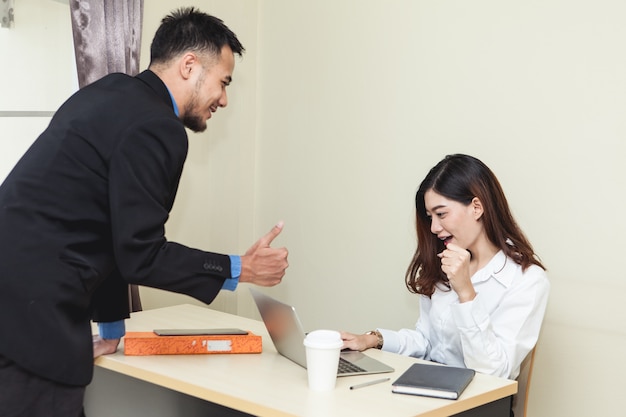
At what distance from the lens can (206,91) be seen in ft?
6.86

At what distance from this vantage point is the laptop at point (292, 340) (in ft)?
6.50

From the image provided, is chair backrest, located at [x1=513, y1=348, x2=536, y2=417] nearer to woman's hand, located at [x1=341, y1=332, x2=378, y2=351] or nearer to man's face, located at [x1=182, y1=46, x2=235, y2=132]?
woman's hand, located at [x1=341, y1=332, x2=378, y2=351]

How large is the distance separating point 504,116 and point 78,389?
173cm

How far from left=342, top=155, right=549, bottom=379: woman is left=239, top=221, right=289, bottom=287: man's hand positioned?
1.33ft

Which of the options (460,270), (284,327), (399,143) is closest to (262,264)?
(284,327)

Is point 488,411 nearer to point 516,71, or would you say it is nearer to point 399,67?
point 516,71

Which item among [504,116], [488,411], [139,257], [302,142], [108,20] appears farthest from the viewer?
[302,142]

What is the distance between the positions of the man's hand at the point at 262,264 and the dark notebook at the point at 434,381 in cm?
38

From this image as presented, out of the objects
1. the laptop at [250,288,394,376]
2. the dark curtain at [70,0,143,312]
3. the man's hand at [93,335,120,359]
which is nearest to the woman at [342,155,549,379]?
the laptop at [250,288,394,376]

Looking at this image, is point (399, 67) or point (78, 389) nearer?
point (78, 389)

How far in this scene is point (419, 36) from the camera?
3062 millimetres

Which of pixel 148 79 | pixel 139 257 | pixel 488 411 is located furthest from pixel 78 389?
pixel 488 411

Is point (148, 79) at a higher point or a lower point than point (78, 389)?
higher

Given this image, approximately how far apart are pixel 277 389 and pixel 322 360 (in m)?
0.13
